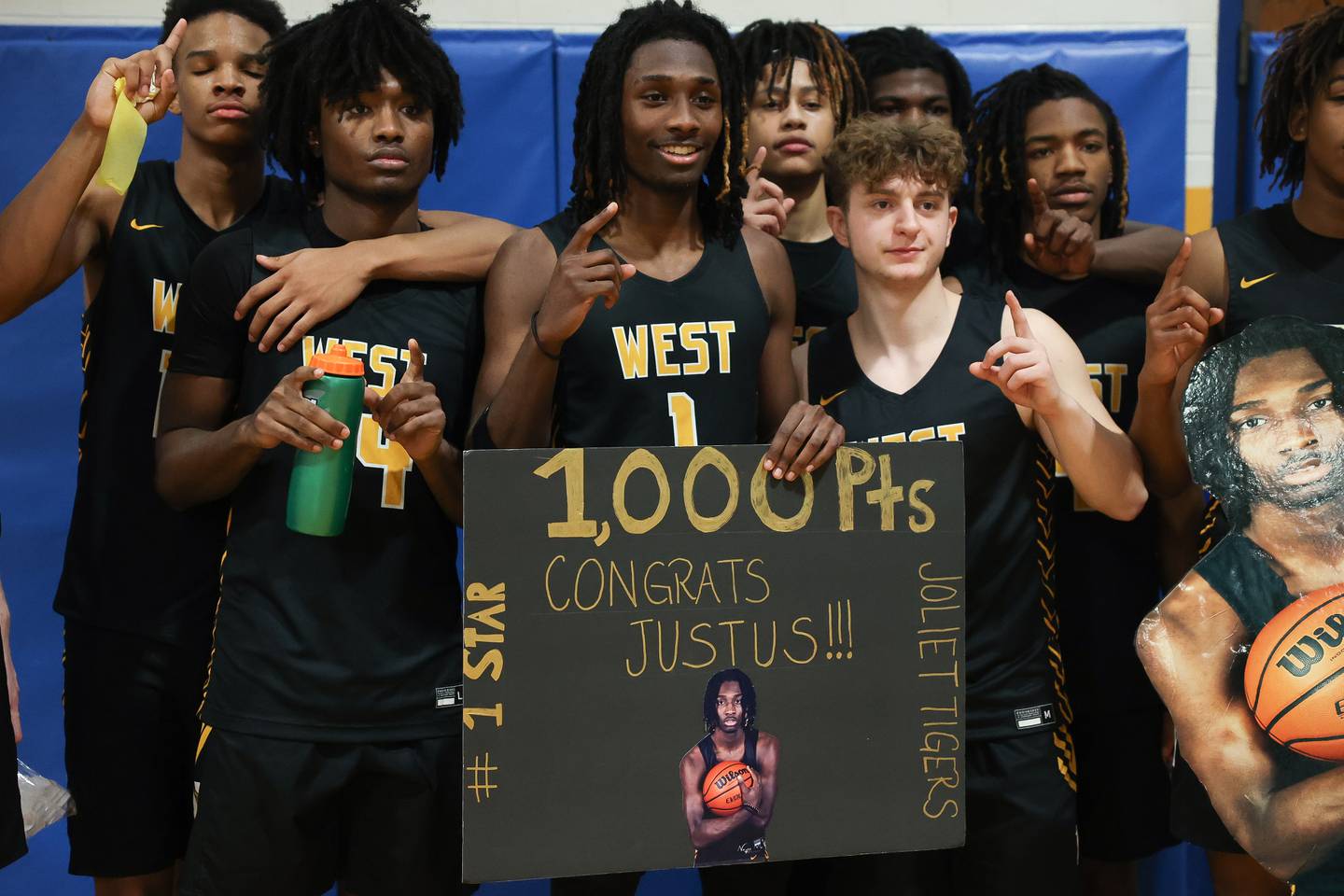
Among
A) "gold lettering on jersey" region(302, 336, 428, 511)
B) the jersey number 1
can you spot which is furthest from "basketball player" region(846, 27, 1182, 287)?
"gold lettering on jersey" region(302, 336, 428, 511)

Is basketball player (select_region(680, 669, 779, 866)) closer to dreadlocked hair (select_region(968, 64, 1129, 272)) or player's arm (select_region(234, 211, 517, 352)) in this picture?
player's arm (select_region(234, 211, 517, 352))

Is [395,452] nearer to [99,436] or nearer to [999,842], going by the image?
[99,436]

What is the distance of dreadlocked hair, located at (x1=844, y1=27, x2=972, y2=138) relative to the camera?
118 inches

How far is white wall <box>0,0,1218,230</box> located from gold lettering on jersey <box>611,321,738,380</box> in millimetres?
1692

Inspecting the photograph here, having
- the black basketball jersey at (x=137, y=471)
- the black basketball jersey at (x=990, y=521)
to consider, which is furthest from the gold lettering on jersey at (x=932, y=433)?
the black basketball jersey at (x=137, y=471)

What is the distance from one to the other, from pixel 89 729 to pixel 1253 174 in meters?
3.16

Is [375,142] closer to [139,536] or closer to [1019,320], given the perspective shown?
[139,536]

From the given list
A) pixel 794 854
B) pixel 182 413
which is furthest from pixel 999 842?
pixel 182 413

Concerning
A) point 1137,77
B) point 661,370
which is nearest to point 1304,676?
point 661,370

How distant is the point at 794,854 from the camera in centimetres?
195

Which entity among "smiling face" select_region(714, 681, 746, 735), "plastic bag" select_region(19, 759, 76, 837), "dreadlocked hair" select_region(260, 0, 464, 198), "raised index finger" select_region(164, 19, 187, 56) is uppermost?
"raised index finger" select_region(164, 19, 187, 56)

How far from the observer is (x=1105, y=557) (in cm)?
252

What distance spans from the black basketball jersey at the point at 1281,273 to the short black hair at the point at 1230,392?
8.7 inches

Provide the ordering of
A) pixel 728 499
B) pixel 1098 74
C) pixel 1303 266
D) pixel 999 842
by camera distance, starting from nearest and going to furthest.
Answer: pixel 728 499, pixel 999 842, pixel 1303 266, pixel 1098 74
